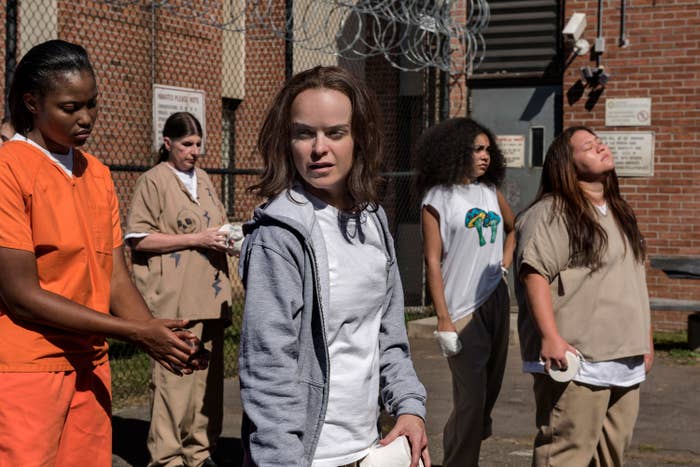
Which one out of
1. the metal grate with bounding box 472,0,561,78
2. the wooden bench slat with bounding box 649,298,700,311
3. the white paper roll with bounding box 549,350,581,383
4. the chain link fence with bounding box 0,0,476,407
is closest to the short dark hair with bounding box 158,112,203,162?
the white paper roll with bounding box 549,350,581,383

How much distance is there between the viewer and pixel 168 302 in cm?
555

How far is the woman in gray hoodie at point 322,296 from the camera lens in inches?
96.9

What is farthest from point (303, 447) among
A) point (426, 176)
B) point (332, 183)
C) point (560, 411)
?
point (426, 176)

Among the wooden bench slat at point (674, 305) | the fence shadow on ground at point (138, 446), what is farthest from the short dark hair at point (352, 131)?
the wooden bench slat at point (674, 305)

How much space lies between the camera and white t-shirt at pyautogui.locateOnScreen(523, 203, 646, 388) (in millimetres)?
4328

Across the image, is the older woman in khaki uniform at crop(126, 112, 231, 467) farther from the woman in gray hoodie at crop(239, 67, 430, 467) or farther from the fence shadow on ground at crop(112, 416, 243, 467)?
the woman in gray hoodie at crop(239, 67, 430, 467)

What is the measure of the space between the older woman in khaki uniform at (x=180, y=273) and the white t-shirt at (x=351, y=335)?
286cm

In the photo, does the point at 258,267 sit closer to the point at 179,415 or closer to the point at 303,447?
the point at 303,447

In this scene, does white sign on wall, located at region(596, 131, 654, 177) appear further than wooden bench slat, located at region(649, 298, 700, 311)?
Yes

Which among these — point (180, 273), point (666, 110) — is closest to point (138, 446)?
point (180, 273)

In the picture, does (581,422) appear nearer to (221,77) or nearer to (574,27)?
(574,27)

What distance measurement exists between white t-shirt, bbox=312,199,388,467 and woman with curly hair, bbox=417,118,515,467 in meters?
2.55

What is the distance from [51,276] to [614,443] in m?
2.62

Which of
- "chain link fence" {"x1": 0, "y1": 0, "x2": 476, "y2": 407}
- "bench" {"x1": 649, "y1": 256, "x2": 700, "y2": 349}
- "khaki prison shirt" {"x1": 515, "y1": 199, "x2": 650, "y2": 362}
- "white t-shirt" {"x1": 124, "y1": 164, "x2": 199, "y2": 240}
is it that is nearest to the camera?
"khaki prison shirt" {"x1": 515, "y1": 199, "x2": 650, "y2": 362}
